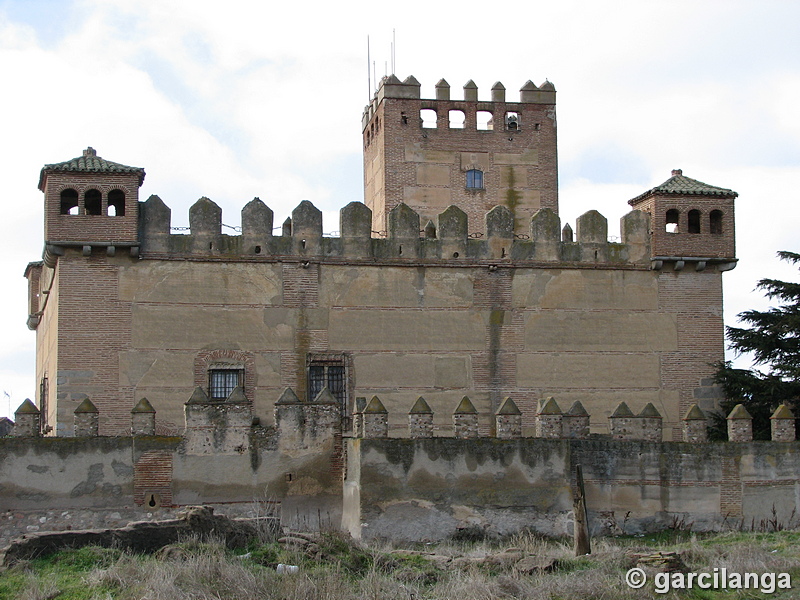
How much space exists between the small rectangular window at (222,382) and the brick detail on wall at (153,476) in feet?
10.9

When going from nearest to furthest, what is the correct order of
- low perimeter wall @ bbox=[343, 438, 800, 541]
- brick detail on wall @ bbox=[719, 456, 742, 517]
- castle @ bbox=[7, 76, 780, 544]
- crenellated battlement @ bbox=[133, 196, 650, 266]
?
low perimeter wall @ bbox=[343, 438, 800, 541]
castle @ bbox=[7, 76, 780, 544]
brick detail on wall @ bbox=[719, 456, 742, 517]
crenellated battlement @ bbox=[133, 196, 650, 266]

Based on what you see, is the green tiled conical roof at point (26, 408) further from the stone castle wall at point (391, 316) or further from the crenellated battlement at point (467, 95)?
the crenellated battlement at point (467, 95)

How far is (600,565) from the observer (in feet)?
66.1

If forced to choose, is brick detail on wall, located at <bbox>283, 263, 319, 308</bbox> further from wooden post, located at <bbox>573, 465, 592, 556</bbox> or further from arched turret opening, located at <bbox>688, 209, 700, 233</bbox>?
arched turret opening, located at <bbox>688, 209, 700, 233</bbox>

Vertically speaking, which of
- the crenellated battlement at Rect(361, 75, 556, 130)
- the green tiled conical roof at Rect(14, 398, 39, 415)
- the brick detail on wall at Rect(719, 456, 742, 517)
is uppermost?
the crenellated battlement at Rect(361, 75, 556, 130)

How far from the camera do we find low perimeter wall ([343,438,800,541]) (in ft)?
81.7

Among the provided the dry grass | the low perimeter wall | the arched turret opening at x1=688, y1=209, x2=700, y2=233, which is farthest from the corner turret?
the arched turret opening at x1=688, y1=209, x2=700, y2=233

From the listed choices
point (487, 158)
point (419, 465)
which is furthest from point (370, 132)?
point (419, 465)

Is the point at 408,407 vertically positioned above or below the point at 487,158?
below

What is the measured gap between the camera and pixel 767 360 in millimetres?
30391

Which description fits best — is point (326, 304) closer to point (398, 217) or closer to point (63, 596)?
point (398, 217)

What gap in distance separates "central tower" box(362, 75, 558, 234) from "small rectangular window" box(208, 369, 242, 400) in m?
8.50

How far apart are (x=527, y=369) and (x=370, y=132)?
11.1 meters

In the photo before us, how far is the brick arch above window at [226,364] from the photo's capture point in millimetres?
28547
